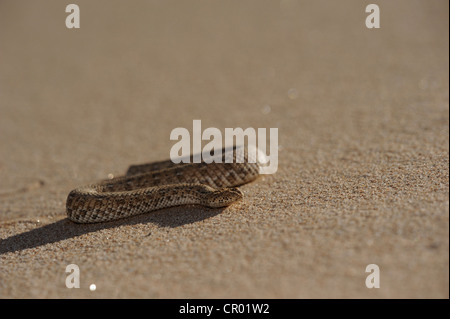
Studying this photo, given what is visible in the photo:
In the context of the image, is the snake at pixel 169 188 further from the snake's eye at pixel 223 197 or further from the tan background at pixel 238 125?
the tan background at pixel 238 125

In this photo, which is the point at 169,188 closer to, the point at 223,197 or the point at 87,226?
the point at 223,197

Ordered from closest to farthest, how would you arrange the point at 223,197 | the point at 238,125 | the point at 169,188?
the point at 223,197
the point at 169,188
the point at 238,125

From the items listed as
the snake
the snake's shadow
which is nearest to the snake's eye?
the snake

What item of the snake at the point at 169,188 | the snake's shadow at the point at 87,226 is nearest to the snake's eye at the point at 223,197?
the snake at the point at 169,188

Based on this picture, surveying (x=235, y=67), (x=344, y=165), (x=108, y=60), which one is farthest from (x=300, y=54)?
(x=344, y=165)

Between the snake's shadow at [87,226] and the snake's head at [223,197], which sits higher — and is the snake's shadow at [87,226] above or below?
below

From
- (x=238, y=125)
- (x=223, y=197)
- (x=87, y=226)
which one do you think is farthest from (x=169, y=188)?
(x=238, y=125)

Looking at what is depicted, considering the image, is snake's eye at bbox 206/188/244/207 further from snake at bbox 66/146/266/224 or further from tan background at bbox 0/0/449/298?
tan background at bbox 0/0/449/298
